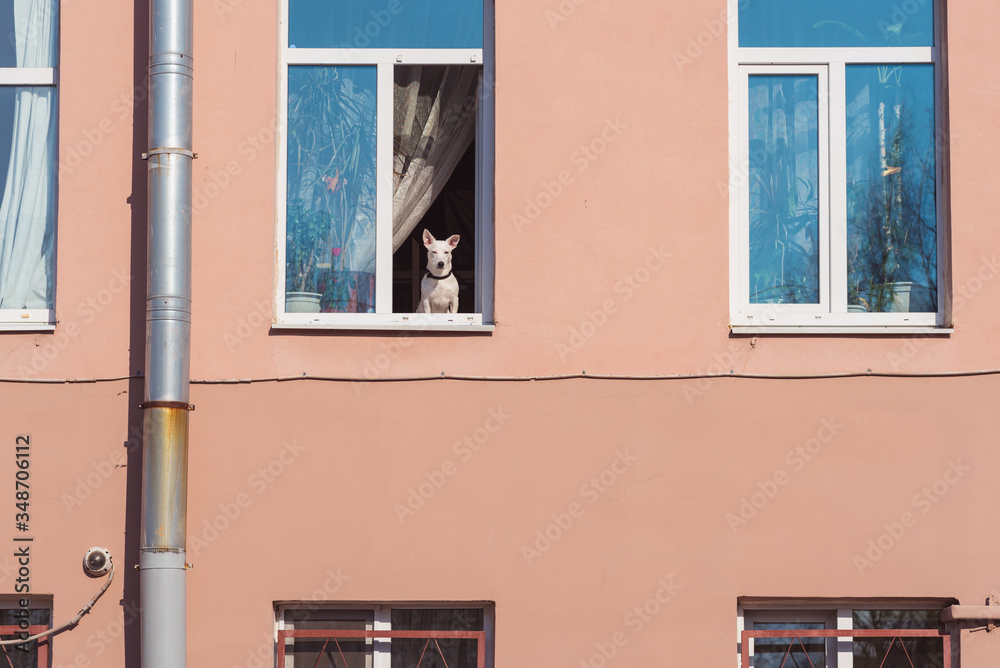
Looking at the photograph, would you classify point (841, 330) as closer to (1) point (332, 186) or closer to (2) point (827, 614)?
(2) point (827, 614)

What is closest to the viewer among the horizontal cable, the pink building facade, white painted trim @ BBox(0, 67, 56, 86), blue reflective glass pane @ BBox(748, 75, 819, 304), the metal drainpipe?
the metal drainpipe

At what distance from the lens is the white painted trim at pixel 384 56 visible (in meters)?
7.24

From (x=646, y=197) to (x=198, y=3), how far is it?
2749 millimetres

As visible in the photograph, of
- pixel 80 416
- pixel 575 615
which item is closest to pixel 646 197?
pixel 575 615

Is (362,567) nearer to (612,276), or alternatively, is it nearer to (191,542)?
(191,542)

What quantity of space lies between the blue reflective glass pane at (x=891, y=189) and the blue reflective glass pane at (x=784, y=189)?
22 cm

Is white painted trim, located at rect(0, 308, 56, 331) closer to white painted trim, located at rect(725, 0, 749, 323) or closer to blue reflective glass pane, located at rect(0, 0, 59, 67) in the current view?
blue reflective glass pane, located at rect(0, 0, 59, 67)

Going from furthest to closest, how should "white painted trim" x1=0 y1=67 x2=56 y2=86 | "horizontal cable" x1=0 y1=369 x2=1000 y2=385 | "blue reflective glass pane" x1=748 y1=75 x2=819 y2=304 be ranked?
1. "white painted trim" x1=0 y1=67 x2=56 y2=86
2. "blue reflective glass pane" x1=748 y1=75 x2=819 y2=304
3. "horizontal cable" x1=0 y1=369 x2=1000 y2=385

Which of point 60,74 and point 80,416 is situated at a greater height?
point 60,74

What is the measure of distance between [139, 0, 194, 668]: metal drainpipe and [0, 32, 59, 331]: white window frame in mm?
703

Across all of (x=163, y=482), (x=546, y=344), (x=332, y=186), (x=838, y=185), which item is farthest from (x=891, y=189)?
(x=163, y=482)

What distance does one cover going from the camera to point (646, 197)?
6898 mm

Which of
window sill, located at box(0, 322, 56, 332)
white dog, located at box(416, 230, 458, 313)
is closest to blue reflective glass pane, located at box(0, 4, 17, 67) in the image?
window sill, located at box(0, 322, 56, 332)

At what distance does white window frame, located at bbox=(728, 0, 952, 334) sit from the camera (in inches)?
274
